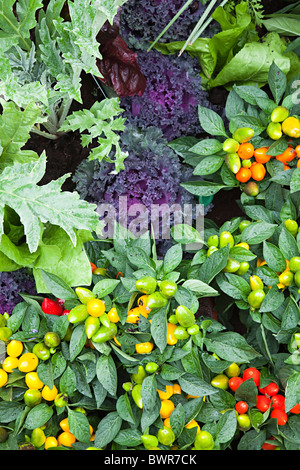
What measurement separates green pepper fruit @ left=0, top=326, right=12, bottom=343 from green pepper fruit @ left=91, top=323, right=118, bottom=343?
0.61 ft

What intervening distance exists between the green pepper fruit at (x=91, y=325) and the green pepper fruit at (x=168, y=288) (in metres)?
0.14

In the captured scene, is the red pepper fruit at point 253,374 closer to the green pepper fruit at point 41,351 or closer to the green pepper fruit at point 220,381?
the green pepper fruit at point 220,381

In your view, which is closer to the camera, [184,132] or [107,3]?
[107,3]

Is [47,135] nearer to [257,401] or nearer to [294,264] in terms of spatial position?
[294,264]

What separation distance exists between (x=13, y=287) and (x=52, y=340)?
1.02ft

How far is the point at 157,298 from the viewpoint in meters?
0.85

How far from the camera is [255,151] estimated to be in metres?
1.07

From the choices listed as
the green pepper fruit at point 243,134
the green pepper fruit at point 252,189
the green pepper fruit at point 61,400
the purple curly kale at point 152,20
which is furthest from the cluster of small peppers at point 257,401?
the purple curly kale at point 152,20

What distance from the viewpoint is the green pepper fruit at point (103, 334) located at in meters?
0.86

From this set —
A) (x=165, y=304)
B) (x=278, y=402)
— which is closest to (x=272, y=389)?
(x=278, y=402)

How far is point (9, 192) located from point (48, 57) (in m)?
0.36
